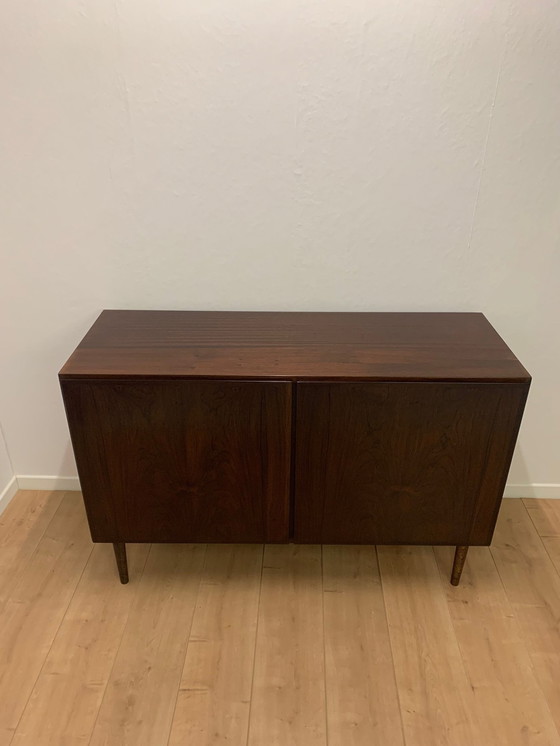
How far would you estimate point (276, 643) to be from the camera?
1406 mm

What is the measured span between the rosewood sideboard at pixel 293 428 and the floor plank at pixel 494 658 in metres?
0.17

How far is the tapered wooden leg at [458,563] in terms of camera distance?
4.92 ft

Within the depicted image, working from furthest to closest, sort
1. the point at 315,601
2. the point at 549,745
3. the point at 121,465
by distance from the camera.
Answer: the point at 315,601, the point at 121,465, the point at 549,745

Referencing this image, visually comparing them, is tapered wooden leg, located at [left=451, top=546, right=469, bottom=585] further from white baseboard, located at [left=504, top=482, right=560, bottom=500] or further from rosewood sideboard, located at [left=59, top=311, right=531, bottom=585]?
white baseboard, located at [left=504, top=482, right=560, bottom=500]

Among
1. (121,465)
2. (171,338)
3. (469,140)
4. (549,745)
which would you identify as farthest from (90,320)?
(549,745)

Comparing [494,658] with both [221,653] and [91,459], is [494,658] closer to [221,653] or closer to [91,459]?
[221,653]

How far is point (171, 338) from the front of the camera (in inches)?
55.4

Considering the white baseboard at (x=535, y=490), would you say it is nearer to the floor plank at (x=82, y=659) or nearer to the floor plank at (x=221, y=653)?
the floor plank at (x=221, y=653)

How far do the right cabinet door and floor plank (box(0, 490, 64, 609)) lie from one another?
2.82ft

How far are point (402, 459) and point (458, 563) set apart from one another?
44 centimetres

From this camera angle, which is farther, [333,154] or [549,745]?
[333,154]

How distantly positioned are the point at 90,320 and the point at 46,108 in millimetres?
575

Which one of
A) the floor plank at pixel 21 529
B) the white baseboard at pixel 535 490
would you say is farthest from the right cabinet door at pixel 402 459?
the floor plank at pixel 21 529

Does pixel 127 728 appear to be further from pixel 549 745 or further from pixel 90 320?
pixel 90 320
